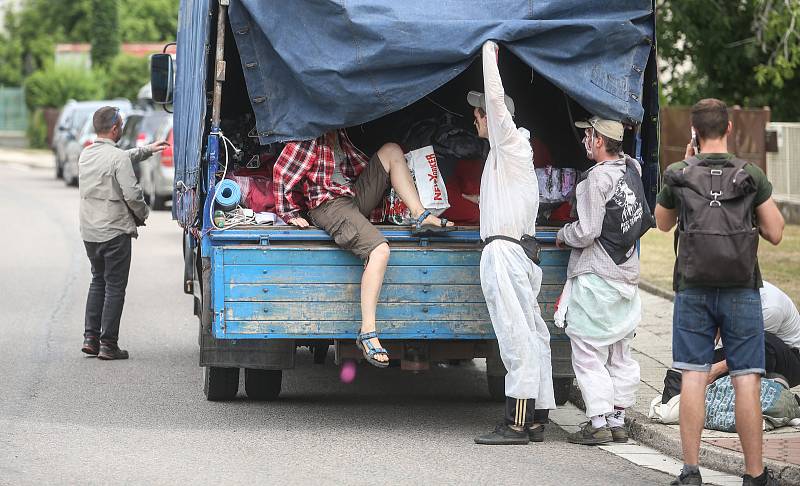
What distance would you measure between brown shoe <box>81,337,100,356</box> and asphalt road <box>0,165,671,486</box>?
2.9 inches

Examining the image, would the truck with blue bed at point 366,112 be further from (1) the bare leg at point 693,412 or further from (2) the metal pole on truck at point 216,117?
(1) the bare leg at point 693,412

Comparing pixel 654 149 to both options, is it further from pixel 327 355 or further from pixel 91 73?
pixel 91 73

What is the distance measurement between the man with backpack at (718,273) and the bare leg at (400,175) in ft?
6.23

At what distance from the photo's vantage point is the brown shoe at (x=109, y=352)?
10.7 meters

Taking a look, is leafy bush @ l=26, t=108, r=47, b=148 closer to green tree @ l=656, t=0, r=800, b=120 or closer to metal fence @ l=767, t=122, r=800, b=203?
green tree @ l=656, t=0, r=800, b=120

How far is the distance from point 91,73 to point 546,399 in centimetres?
4879

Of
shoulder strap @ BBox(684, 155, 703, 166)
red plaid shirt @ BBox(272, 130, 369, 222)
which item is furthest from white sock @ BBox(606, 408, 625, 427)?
red plaid shirt @ BBox(272, 130, 369, 222)

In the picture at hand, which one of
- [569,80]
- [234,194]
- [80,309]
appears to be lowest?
[80,309]

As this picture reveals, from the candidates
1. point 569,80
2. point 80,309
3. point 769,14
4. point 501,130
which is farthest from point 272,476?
point 769,14

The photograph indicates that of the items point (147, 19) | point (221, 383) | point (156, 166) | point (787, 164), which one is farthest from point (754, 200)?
point (147, 19)

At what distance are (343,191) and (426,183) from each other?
481 mm

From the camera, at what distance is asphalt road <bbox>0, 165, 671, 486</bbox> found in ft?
23.3

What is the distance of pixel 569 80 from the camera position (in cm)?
808

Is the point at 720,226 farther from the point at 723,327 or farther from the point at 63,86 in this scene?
the point at 63,86
